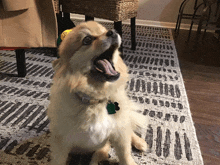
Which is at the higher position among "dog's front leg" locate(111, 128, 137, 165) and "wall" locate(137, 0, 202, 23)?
"wall" locate(137, 0, 202, 23)

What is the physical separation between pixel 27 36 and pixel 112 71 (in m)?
0.79

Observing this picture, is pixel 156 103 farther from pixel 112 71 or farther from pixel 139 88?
pixel 112 71

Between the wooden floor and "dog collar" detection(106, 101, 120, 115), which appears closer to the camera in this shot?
"dog collar" detection(106, 101, 120, 115)

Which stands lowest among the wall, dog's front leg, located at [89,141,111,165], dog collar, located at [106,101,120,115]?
dog's front leg, located at [89,141,111,165]

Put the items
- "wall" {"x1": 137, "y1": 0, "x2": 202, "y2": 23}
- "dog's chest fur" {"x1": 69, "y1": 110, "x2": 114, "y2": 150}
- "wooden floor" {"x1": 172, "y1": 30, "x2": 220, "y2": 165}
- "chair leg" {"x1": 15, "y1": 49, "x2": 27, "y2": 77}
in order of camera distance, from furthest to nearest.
Result: "wall" {"x1": 137, "y1": 0, "x2": 202, "y2": 23} < "chair leg" {"x1": 15, "y1": 49, "x2": 27, "y2": 77} < "wooden floor" {"x1": 172, "y1": 30, "x2": 220, "y2": 165} < "dog's chest fur" {"x1": 69, "y1": 110, "x2": 114, "y2": 150}

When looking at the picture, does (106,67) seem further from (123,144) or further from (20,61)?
(20,61)

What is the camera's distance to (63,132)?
701mm

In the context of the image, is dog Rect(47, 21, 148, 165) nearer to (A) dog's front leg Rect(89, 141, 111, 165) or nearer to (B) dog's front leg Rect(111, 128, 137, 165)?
(B) dog's front leg Rect(111, 128, 137, 165)

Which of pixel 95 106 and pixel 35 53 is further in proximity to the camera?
pixel 35 53

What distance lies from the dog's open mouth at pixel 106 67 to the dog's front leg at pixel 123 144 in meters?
0.22

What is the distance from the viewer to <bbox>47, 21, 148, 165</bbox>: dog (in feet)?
2.25

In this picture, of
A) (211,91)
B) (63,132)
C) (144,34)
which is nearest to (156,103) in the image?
(211,91)

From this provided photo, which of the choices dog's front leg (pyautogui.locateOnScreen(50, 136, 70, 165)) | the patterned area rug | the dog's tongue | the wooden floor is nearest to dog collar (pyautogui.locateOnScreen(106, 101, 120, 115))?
the dog's tongue

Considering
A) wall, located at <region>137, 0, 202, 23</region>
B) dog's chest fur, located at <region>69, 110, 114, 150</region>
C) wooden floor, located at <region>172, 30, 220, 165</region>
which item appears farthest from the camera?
wall, located at <region>137, 0, 202, 23</region>
